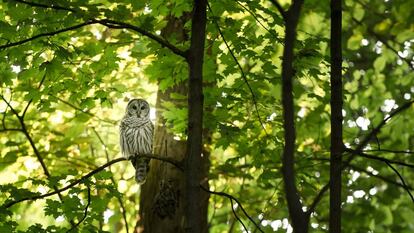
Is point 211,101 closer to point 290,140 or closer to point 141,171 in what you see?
point 141,171

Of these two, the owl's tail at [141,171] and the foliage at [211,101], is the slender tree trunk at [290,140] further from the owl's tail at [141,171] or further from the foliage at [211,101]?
the owl's tail at [141,171]

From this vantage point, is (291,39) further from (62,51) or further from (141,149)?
(141,149)

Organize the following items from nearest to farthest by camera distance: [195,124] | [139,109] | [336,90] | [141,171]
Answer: [336,90]
[195,124]
[141,171]
[139,109]

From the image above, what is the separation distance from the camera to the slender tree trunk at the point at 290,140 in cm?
132

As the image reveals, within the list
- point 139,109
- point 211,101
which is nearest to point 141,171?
point 139,109

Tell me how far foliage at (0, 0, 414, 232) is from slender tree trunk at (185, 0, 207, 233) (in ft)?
1.24

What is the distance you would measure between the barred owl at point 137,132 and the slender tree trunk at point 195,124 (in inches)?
95.2

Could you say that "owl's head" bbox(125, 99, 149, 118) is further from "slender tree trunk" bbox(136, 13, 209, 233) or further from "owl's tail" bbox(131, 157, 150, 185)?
"owl's tail" bbox(131, 157, 150, 185)

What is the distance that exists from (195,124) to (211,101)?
1.39 metres

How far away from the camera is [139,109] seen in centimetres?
543

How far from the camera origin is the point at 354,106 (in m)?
6.82

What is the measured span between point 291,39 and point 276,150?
308cm

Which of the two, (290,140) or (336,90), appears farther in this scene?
(336,90)

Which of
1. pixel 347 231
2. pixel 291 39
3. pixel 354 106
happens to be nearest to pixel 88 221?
pixel 291 39
